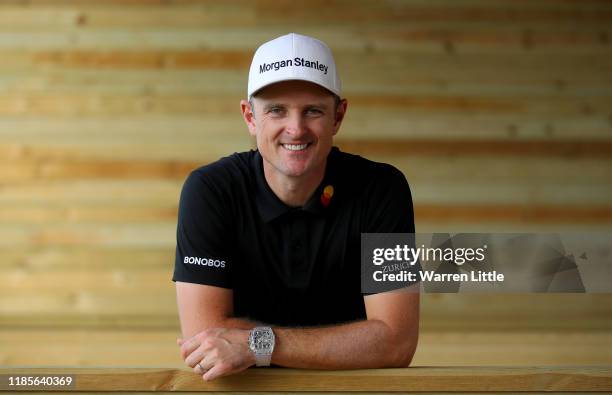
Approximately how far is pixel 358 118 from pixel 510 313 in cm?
123

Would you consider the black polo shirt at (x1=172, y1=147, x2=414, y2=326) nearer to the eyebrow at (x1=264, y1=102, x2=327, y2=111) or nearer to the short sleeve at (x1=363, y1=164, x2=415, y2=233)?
the short sleeve at (x1=363, y1=164, x2=415, y2=233)

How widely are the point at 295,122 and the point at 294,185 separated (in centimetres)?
19

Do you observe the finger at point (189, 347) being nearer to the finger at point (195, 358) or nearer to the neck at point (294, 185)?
the finger at point (195, 358)

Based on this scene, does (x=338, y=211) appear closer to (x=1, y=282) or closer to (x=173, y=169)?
(x=173, y=169)

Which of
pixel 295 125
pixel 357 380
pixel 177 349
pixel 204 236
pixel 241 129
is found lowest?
pixel 357 380

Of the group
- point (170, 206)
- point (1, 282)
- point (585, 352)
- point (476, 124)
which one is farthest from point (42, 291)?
Answer: point (585, 352)

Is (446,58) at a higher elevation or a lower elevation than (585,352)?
higher

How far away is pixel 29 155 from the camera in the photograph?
156 inches

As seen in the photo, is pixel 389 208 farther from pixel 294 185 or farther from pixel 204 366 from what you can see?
pixel 204 366

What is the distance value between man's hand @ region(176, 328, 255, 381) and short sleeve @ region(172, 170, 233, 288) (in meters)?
0.21

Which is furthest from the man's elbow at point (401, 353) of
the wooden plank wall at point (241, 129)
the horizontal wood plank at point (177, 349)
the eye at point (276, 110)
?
the wooden plank wall at point (241, 129)

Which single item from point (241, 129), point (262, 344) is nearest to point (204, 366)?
point (262, 344)

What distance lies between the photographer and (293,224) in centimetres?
200

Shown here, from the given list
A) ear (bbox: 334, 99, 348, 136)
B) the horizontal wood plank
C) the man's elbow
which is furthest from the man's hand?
the horizontal wood plank
